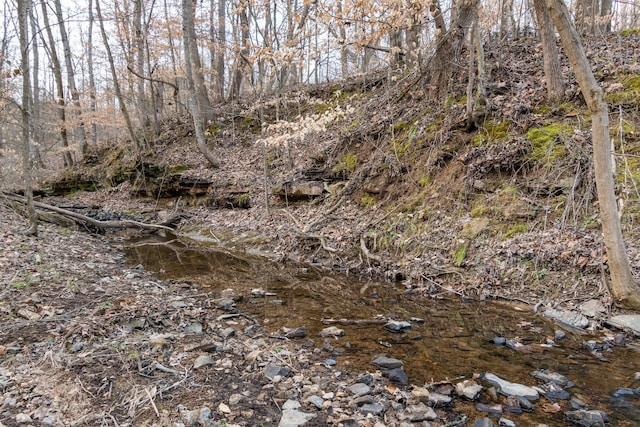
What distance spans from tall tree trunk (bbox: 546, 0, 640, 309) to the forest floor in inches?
16.4

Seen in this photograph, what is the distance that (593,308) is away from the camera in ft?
17.6

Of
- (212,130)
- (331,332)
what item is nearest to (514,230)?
(331,332)

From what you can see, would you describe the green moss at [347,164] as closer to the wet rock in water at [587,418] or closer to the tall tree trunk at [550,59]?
the tall tree trunk at [550,59]

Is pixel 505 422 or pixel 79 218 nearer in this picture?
pixel 505 422

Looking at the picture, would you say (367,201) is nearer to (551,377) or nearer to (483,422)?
(551,377)

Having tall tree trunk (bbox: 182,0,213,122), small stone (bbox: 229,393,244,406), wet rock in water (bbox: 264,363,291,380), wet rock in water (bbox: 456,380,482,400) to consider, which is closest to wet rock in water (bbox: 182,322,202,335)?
wet rock in water (bbox: 264,363,291,380)

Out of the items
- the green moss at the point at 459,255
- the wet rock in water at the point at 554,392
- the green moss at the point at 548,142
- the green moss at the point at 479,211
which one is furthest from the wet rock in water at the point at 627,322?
the green moss at the point at 548,142

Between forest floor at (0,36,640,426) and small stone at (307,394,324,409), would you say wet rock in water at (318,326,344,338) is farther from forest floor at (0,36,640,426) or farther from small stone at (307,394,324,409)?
small stone at (307,394,324,409)

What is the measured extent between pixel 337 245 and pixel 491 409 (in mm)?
6166

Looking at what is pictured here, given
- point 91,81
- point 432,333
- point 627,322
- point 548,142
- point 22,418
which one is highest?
point 91,81

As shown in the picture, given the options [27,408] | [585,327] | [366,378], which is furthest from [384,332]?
[27,408]

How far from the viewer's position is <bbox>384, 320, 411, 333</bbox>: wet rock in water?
5.28m

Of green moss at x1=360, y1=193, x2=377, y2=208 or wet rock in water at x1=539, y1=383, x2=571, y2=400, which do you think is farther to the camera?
green moss at x1=360, y1=193, x2=377, y2=208

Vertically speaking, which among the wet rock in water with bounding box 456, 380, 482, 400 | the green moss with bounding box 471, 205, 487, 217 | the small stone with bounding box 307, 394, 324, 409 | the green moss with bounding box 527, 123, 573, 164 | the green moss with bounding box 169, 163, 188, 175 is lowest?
the wet rock in water with bounding box 456, 380, 482, 400
